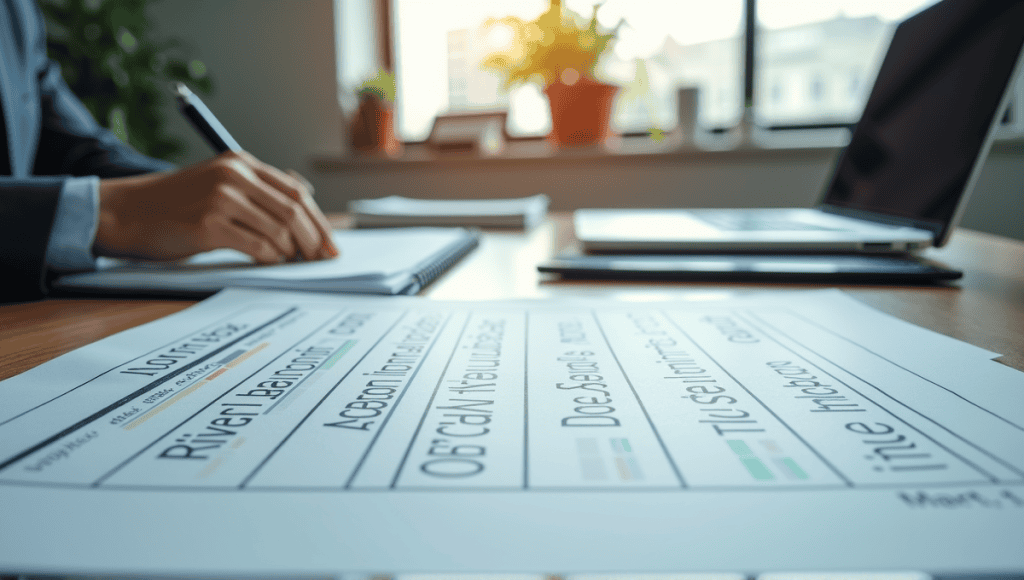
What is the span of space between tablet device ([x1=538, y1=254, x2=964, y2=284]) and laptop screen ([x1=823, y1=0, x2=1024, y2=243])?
2.2 inches

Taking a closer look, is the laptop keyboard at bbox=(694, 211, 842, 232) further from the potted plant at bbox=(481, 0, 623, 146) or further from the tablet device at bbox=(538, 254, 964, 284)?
the potted plant at bbox=(481, 0, 623, 146)

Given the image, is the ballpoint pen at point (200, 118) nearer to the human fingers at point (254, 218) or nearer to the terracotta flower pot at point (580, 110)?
the human fingers at point (254, 218)

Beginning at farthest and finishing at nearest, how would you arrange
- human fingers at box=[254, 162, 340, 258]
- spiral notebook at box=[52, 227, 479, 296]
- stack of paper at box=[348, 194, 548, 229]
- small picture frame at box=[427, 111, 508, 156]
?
small picture frame at box=[427, 111, 508, 156] < stack of paper at box=[348, 194, 548, 229] < human fingers at box=[254, 162, 340, 258] < spiral notebook at box=[52, 227, 479, 296]

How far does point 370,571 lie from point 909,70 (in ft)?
2.61

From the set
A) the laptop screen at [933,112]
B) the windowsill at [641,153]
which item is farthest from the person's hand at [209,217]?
the windowsill at [641,153]

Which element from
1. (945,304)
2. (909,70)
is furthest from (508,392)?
(909,70)

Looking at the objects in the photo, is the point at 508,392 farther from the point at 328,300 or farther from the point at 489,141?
the point at 489,141

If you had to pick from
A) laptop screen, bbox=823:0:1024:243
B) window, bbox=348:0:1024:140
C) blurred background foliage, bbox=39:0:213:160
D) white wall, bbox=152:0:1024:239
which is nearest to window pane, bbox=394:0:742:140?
window, bbox=348:0:1024:140

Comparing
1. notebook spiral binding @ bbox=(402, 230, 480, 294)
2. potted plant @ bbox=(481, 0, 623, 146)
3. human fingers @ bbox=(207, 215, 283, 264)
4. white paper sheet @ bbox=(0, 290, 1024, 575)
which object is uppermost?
potted plant @ bbox=(481, 0, 623, 146)

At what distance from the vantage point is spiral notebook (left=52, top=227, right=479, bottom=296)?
0.48 m

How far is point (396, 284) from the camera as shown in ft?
1.55

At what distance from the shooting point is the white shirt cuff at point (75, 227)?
0.52 meters

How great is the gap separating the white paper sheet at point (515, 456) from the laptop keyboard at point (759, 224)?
0.30 meters

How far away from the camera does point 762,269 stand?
50cm
